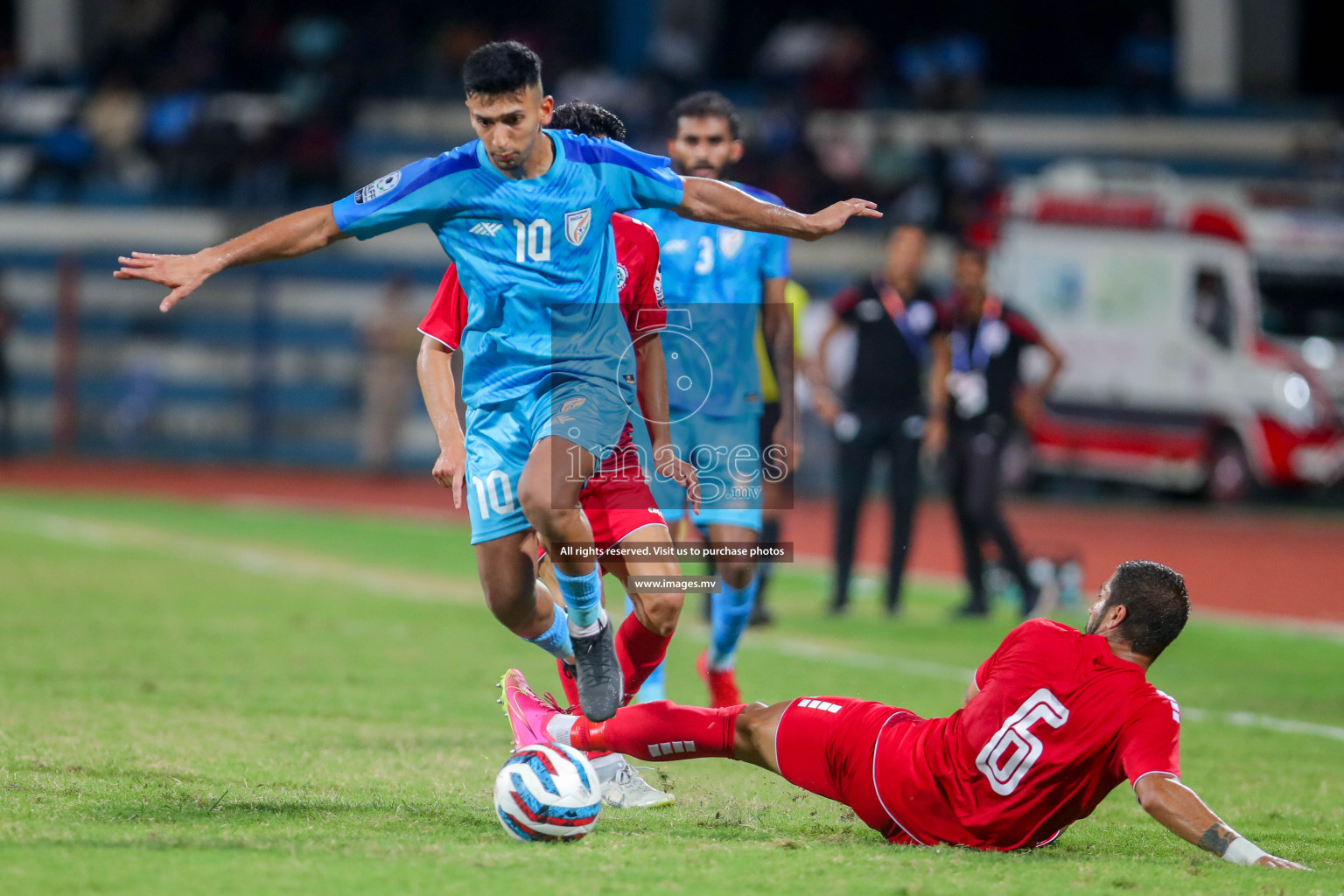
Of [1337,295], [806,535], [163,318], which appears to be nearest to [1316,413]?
[1337,295]

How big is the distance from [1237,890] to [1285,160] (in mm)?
24161

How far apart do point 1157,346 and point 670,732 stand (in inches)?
643

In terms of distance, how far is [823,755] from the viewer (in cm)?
536

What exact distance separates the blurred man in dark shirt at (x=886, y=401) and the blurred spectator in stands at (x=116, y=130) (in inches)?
695

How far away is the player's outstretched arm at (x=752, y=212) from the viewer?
228 inches

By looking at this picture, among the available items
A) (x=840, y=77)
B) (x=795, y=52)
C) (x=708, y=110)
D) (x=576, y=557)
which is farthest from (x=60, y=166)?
(x=576, y=557)

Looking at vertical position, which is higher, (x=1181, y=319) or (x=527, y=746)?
(x=1181, y=319)

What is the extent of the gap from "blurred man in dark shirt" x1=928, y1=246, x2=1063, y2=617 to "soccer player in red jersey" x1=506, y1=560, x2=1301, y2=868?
6.55 meters

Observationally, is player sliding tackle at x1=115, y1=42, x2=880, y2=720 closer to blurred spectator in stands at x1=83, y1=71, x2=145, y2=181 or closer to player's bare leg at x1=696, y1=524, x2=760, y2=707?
player's bare leg at x1=696, y1=524, x2=760, y2=707

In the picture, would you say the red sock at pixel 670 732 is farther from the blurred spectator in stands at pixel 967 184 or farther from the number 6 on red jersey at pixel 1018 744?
the blurred spectator in stands at pixel 967 184

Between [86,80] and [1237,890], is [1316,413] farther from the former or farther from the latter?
[86,80]

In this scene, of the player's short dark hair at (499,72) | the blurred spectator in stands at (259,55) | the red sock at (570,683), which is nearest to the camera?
the player's short dark hair at (499,72)

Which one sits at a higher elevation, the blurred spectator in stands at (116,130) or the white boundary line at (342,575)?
the blurred spectator in stands at (116,130)

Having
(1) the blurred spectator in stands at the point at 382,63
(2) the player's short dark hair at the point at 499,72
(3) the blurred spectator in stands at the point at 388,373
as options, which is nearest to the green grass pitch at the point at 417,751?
(2) the player's short dark hair at the point at 499,72
